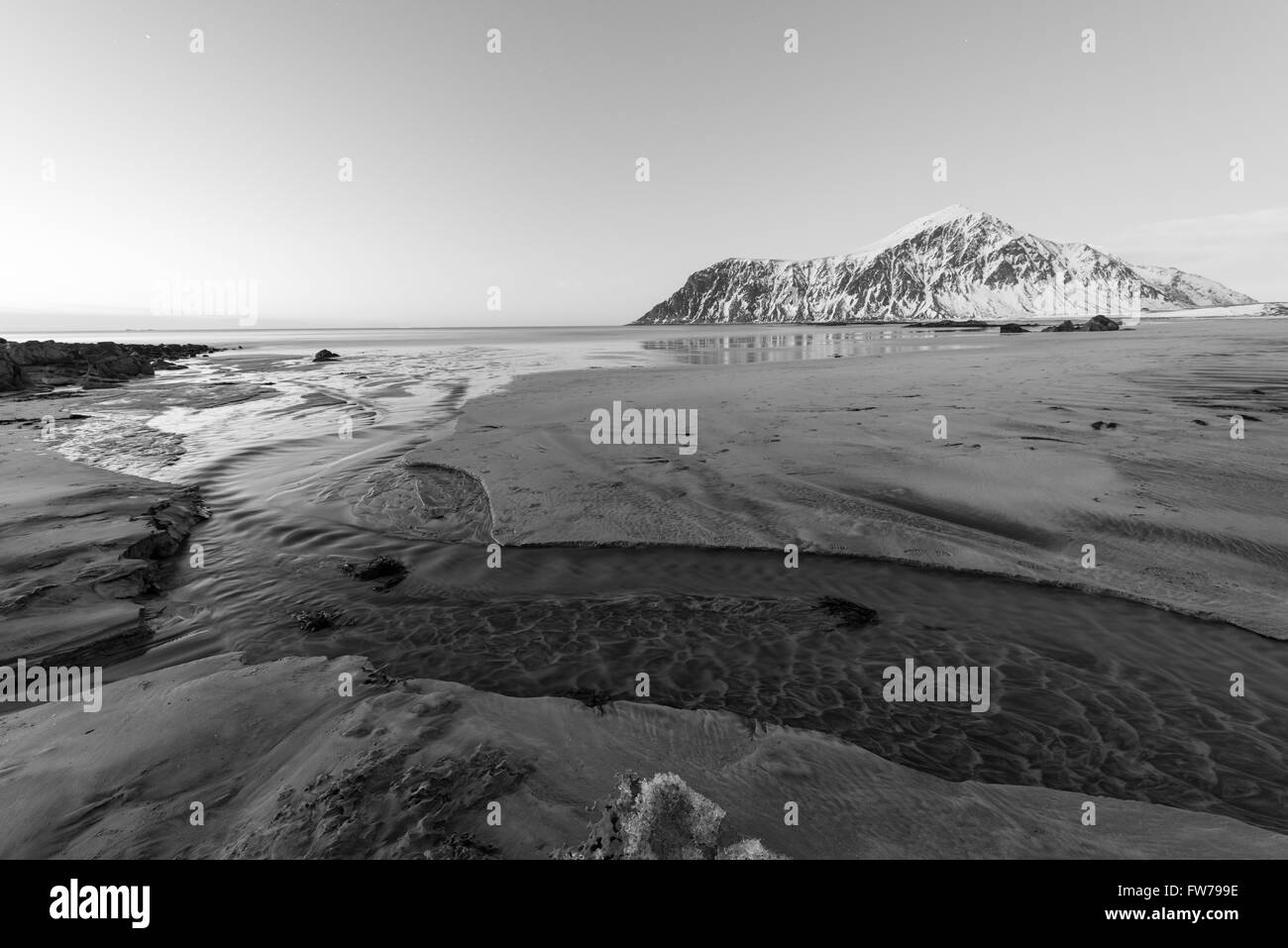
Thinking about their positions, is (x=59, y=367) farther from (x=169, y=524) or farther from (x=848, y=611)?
(x=848, y=611)

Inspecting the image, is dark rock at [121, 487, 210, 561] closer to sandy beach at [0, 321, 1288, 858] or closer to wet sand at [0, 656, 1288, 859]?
sandy beach at [0, 321, 1288, 858]

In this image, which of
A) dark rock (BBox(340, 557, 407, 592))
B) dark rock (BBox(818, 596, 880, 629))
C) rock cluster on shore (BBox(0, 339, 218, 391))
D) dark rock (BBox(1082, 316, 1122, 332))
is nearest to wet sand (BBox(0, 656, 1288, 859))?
dark rock (BBox(818, 596, 880, 629))

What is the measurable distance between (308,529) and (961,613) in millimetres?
9393

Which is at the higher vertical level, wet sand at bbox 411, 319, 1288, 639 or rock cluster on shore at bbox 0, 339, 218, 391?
rock cluster on shore at bbox 0, 339, 218, 391

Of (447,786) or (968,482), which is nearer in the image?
(447,786)

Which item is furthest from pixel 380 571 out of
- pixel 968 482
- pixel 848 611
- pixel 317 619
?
pixel 968 482

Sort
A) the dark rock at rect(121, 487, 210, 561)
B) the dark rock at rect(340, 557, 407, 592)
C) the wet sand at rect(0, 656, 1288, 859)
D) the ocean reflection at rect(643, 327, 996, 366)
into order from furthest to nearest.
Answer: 1. the ocean reflection at rect(643, 327, 996, 366)
2. the dark rock at rect(121, 487, 210, 561)
3. the dark rock at rect(340, 557, 407, 592)
4. the wet sand at rect(0, 656, 1288, 859)

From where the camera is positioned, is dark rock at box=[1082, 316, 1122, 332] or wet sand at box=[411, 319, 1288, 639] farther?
dark rock at box=[1082, 316, 1122, 332]

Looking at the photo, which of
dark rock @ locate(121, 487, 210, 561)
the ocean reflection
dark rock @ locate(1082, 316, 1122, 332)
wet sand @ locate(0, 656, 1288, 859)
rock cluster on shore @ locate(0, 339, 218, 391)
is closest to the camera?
wet sand @ locate(0, 656, 1288, 859)

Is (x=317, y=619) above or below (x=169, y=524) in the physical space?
below

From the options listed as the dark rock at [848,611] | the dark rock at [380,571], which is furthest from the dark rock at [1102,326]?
the dark rock at [380,571]

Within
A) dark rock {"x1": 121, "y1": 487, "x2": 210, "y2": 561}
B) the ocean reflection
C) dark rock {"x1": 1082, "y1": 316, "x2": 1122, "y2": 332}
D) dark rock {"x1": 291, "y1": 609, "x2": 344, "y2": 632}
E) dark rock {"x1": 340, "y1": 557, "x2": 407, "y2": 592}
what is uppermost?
dark rock {"x1": 1082, "y1": 316, "x2": 1122, "y2": 332}

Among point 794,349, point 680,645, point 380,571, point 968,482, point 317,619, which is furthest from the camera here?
point 794,349
